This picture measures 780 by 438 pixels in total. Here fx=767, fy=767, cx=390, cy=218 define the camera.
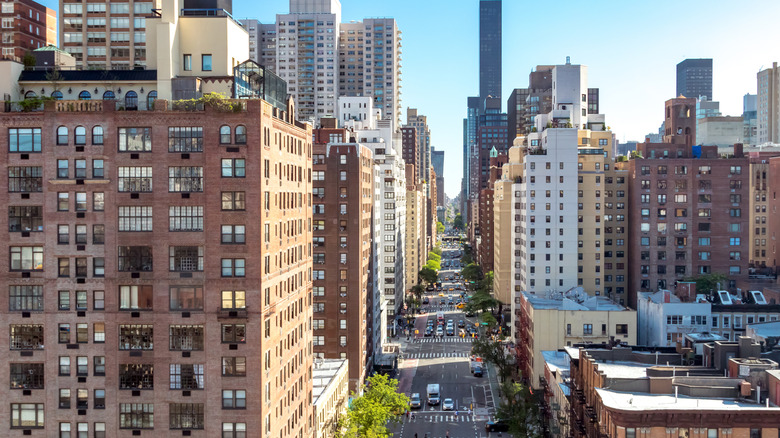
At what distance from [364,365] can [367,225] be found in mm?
25692

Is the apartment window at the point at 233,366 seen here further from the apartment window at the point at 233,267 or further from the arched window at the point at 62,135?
the arched window at the point at 62,135

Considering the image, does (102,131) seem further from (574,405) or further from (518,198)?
(518,198)

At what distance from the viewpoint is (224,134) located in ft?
205

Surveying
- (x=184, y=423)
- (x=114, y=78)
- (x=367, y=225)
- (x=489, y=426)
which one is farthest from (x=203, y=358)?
(x=367, y=225)

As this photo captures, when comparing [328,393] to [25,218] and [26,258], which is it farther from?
[25,218]

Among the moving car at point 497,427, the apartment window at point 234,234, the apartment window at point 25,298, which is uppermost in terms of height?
the apartment window at point 234,234

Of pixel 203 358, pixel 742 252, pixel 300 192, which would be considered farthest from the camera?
pixel 742 252

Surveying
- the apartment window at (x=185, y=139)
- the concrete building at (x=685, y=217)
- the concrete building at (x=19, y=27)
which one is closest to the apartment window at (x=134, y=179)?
the apartment window at (x=185, y=139)

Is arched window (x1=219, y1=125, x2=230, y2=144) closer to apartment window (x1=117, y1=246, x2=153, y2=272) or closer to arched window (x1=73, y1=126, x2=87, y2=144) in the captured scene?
apartment window (x1=117, y1=246, x2=153, y2=272)

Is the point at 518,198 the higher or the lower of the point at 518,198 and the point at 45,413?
the higher

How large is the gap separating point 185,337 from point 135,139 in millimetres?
16707

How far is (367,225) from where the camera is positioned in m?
142

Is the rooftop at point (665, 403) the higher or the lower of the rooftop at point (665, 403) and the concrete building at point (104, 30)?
the lower

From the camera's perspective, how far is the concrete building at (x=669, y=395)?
211 ft
